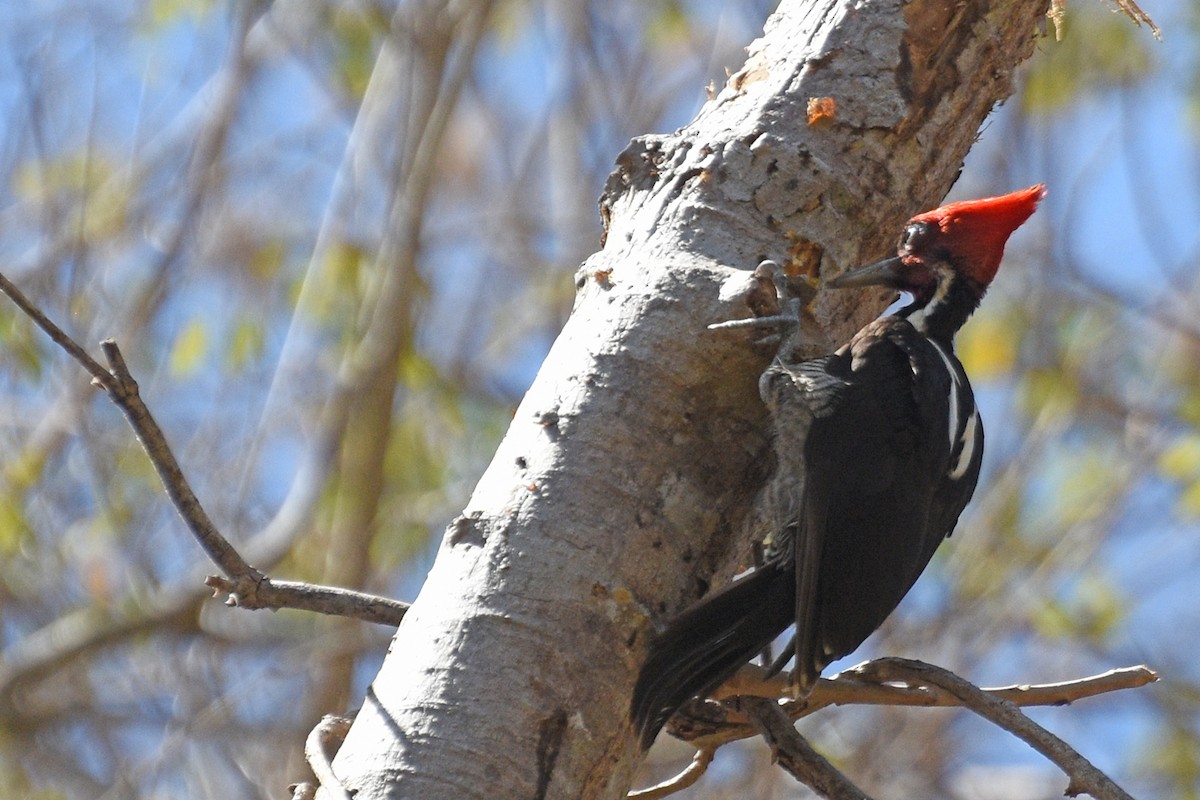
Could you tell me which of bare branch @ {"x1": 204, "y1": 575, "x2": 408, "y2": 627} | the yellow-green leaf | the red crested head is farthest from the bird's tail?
the yellow-green leaf

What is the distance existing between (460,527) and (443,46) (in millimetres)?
3223

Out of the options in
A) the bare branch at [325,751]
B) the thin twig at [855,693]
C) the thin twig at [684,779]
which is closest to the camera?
the bare branch at [325,751]

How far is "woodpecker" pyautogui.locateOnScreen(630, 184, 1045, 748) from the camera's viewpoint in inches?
74.7

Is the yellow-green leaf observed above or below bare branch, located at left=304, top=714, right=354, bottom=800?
above

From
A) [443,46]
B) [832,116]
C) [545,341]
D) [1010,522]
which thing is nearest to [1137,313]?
[1010,522]

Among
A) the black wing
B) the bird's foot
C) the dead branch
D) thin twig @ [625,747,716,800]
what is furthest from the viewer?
the black wing

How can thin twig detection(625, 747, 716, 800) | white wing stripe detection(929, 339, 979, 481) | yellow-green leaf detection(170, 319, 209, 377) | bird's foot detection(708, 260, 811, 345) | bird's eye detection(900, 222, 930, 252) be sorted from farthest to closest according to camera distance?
1. yellow-green leaf detection(170, 319, 209, 377)
2. bird's eye detection(900, 222, 930, 252)
3. white wing stripe detection(929, 339, 979, 481)
4. bird's foot detection(708, 260, 811, 345)
5. thin twig detection(625, 747, 716, 800)

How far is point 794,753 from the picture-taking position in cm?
172

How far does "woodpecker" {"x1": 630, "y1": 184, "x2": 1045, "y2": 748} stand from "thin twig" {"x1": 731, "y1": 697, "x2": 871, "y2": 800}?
0.05 metres

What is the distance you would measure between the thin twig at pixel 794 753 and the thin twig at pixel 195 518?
50 centimetres

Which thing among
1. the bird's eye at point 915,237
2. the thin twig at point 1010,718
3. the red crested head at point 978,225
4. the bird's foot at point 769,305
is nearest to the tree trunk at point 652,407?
the bird's foot at point 769,305

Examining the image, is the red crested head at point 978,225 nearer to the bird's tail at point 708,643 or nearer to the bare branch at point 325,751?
the bird's tail at point 708,643

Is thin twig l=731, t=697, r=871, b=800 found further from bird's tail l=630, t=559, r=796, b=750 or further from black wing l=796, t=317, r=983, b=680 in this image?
black wing l=796, t=317, r=983, b=680

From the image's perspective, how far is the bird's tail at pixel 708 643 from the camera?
1.72 metres
